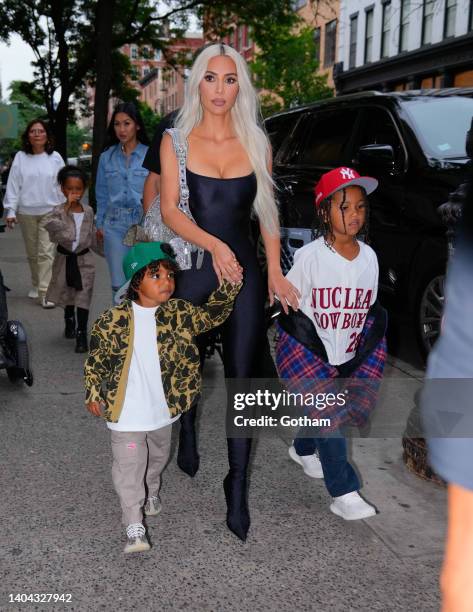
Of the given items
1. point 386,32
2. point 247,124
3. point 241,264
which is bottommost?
point 241,264

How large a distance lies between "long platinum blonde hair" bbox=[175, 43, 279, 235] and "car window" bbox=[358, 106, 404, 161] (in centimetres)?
315

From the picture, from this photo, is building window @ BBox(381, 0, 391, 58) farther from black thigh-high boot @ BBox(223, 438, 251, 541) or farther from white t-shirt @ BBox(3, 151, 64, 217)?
black thigh-high boot @ BBox(223, 438, 251, 541)

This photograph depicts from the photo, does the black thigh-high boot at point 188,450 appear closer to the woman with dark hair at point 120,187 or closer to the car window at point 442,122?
the woman with dark hair at point 120,187

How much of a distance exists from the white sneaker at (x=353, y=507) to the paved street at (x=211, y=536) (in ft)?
0.13

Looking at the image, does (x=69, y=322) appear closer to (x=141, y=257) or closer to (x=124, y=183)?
(x=124, y=183)

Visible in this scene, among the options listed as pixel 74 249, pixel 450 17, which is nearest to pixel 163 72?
pixel 450 17

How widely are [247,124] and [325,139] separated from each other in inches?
163

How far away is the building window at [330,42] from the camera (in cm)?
3847

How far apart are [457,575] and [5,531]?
2597 mm

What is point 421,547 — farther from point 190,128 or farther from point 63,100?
point 63,100

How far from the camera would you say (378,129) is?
6.85 metres

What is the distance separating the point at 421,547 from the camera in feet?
10.8

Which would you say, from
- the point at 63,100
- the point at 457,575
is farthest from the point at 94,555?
the point at 63,100

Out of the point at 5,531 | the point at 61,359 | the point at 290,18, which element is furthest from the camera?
the point at 290,18
